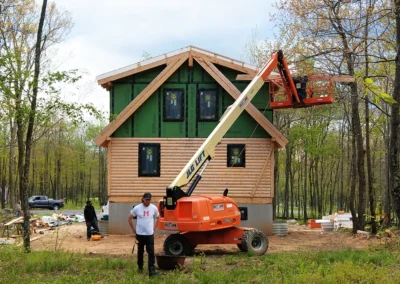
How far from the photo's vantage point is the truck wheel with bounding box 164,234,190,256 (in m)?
14.1

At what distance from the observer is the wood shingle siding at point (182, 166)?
20250 mm

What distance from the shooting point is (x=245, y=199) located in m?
20.2

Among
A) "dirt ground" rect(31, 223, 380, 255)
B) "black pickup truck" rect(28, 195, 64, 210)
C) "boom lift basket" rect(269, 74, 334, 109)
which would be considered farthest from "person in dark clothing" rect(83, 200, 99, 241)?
"black pickup truck" rect(28, 195, 64, 210)

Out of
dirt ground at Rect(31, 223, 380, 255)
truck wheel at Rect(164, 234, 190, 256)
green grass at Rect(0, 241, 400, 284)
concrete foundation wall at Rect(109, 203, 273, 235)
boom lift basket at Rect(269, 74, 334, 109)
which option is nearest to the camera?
green grass at Rect(0, 241, 400, 284)

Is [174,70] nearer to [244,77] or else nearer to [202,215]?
[244,77]

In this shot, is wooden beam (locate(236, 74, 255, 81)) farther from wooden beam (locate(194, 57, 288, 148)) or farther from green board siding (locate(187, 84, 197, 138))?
green board siding (locate(187, 84, 197, 138))

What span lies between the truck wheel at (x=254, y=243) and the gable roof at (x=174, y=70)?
611cm

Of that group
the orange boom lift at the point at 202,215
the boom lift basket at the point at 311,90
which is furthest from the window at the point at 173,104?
the orange boom lift at the point at 202,215

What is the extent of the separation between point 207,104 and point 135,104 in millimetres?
3075

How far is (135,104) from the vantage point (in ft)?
65.9

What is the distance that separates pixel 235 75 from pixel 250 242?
878cm

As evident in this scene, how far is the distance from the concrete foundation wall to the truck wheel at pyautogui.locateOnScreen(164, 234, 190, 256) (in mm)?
6281

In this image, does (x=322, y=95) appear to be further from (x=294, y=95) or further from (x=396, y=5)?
(x=396, y=5)

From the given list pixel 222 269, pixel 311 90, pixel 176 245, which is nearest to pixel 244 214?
pixel 311 90
